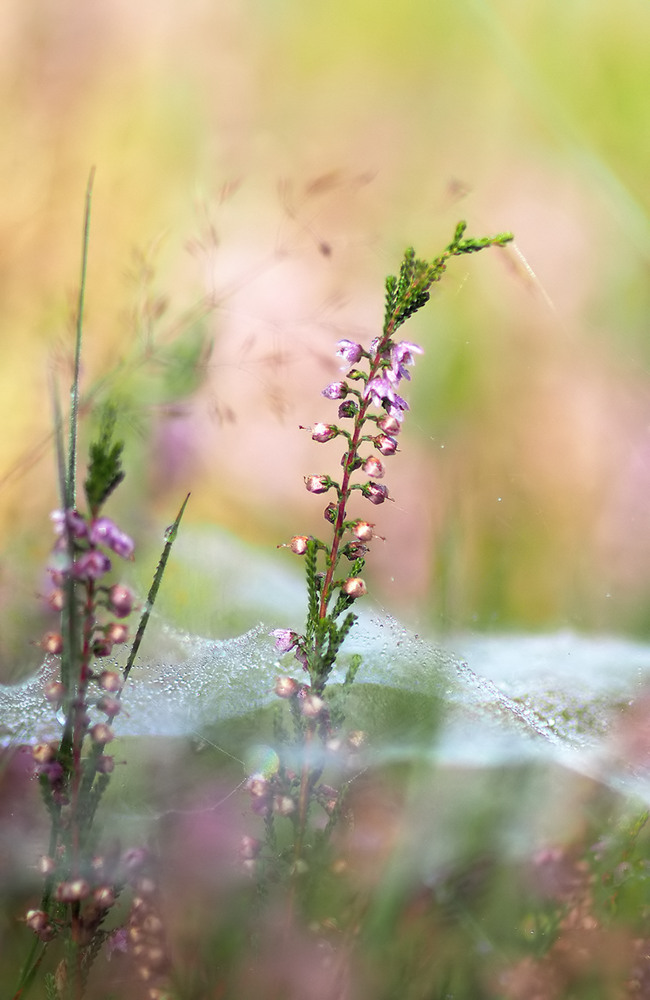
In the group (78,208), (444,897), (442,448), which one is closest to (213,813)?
(444,897)

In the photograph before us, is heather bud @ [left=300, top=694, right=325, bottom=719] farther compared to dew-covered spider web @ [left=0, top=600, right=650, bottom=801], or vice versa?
dew-covered spider web @ [left=0, top=600, right=650, bottom=801]

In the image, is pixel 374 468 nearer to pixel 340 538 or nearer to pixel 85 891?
A: pixel 340 538

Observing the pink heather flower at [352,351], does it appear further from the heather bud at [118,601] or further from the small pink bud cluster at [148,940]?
the small pink bud cluster at [148,940]

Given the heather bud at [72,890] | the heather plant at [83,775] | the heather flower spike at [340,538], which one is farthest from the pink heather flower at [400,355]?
the heather bud at [72,890]

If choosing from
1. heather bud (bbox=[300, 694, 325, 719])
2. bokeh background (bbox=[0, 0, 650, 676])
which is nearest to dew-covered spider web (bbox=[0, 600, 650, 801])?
bokeh background (bbox=[0, 0, 650, 676])

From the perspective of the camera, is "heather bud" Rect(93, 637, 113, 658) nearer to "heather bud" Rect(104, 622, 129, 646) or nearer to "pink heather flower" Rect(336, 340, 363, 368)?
"heather bud" Rect(104, 622, 129, 646)

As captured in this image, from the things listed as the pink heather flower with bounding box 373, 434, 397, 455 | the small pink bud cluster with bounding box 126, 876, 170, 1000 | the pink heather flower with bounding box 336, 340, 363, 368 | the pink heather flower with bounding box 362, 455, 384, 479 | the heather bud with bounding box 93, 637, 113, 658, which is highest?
the pink heather flower with bounding box 336, 340, 363, 368

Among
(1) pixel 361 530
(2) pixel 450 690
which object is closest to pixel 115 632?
(1) pixel 361 530

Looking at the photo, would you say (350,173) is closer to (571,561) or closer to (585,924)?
(571,561)
